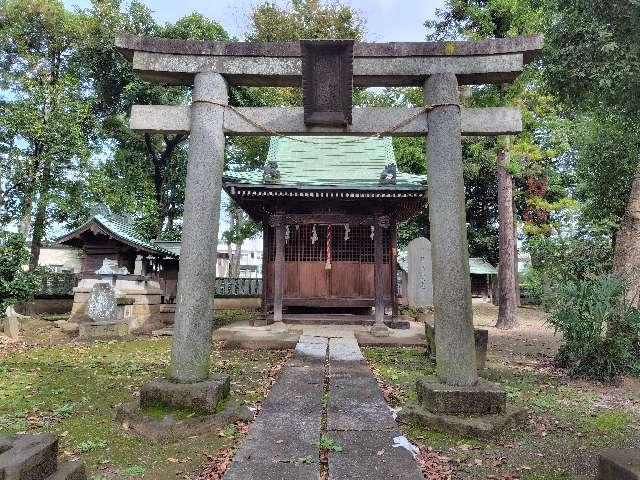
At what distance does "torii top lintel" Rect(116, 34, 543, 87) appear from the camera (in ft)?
18.1

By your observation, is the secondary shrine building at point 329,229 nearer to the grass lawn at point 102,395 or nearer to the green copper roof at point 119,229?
the grass lawn at point 102,395

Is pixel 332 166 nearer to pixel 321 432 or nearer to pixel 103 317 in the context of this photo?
pixel 103 317

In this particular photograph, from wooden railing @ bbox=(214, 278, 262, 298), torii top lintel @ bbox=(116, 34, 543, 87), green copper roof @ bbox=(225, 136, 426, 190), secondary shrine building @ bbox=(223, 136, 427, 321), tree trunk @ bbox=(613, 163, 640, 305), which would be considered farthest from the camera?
wooden railing @ bbox=(214, 278, 262, 298)

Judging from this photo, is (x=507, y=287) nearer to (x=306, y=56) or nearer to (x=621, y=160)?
(x=621, y=160)

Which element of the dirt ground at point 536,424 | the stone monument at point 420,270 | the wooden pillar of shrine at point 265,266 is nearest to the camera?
the dirt ground at point 536,424

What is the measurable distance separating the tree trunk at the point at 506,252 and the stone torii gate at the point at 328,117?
11009 mm

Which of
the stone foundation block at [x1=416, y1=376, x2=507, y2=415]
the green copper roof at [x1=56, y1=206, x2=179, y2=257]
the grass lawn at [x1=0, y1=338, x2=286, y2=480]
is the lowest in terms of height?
the grass lawn at [x1=0, y1=338, x2=286, y2=480]

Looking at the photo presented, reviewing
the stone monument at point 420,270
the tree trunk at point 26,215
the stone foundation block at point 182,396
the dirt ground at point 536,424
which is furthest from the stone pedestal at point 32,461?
the tree trunk at point 26,215

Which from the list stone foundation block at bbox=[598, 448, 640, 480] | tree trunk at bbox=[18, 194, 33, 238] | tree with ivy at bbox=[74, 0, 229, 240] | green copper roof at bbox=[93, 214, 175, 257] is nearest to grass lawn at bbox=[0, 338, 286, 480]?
stone foundation block at bbox=[598, 448, 640, 480]

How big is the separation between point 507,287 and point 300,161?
887 cm

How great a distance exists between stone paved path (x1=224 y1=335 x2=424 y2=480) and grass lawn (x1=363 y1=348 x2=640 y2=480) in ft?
1.66

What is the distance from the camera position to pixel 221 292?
24.0 meters

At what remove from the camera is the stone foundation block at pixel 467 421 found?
15.1ft

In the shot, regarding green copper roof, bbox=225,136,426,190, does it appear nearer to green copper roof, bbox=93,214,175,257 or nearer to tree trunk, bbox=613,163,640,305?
tree trunk, bbox=613,163,640,305
